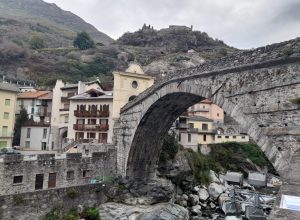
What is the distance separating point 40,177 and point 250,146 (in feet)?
92.1

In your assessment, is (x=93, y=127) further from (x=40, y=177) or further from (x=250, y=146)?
(x=250, y=146)

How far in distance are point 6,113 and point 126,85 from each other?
40.6ft

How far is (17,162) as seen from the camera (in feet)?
60.4

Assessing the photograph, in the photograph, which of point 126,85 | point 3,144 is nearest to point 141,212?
point 126,85

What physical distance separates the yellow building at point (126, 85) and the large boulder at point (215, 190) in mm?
11698

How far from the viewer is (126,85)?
28703 mm

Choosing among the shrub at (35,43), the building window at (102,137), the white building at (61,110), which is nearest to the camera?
the building window at (102,137)

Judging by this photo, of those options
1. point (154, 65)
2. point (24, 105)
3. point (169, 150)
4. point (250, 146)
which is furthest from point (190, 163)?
point (154, 65)

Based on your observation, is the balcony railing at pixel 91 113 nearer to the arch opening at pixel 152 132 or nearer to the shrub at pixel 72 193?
the arch opening at pixel 152 132

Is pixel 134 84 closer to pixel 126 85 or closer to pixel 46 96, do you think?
pixel 126 85

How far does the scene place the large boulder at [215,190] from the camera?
28.4 meters

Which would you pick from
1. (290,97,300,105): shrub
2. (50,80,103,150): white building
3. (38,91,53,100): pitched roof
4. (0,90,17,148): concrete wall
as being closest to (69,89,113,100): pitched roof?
(50,80,103,150): white building

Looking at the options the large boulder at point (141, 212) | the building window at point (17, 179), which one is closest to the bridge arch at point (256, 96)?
the large boulder at point (141, 212)

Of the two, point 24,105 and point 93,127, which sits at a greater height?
point 24,105
